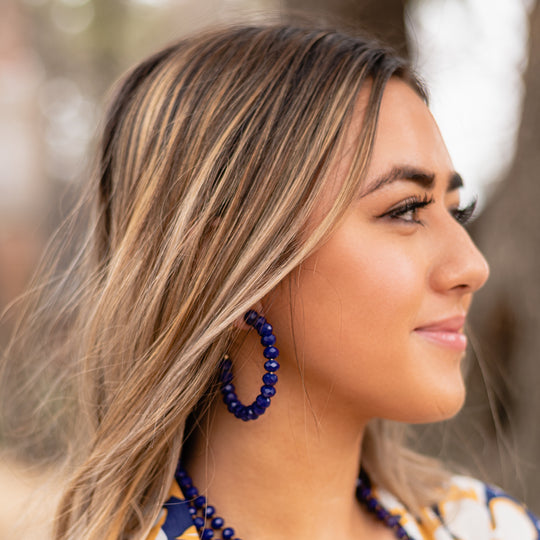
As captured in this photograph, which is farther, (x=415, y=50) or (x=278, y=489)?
(x=415, y=50)

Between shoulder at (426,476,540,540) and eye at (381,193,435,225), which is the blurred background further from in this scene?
eye at (381,193,435,225)

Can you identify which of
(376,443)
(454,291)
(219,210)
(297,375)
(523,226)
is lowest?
(376,443)

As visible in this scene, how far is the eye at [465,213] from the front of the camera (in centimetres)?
154

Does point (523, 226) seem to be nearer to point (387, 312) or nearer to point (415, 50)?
point (415, 50)

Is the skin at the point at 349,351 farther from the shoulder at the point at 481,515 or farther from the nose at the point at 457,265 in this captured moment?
the shoulder at the point at 481,515

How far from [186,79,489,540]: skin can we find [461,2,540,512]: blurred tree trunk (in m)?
1.13

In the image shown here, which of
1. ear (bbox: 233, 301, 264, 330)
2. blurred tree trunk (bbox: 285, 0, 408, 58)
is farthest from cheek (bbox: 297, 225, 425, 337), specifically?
A: blurred tree trunk (bbox: 285, 0, 408, 58)

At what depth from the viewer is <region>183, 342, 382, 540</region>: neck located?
132 cm

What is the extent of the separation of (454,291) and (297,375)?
39 centimetres

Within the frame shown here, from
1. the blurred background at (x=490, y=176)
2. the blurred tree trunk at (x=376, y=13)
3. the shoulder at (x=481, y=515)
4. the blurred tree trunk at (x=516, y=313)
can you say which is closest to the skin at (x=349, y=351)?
the shoulder at (x=481, y=515)

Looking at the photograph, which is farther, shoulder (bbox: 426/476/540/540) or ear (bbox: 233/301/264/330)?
shoulder (bbox: 426/476/540/540)

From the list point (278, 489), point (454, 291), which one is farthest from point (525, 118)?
point (278, 489)

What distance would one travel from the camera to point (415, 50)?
7.81ft

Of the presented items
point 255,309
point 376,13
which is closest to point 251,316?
point 255,309
